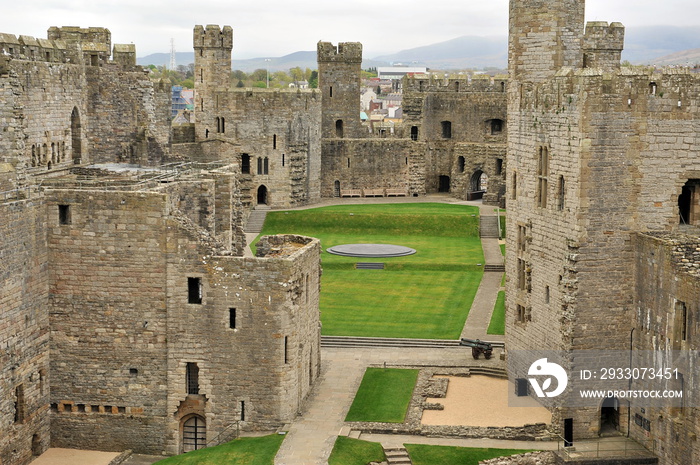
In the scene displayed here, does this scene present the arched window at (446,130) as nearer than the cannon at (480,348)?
No

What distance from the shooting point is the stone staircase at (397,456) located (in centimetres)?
3612

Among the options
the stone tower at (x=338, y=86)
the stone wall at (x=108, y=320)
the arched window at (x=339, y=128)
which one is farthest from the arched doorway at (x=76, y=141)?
the arched window at (x=339, y=128)

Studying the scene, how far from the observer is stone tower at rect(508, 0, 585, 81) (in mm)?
40750

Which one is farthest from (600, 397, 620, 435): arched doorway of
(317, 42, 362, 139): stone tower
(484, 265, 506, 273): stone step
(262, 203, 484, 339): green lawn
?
(317, 42, 362, 139): stone tower

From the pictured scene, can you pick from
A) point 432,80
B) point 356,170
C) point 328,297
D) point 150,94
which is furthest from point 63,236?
point 432,80

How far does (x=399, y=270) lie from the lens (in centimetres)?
6406

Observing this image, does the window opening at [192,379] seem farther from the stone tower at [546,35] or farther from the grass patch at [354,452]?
the stone tower at [546,35]

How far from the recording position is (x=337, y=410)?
131ft

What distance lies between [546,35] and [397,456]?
50.7 ft

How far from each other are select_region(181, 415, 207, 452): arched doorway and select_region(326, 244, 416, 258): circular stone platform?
2815 centimetres

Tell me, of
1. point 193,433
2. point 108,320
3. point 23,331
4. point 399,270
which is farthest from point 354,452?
point 399,270

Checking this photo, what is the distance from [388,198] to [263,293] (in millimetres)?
→ 50201

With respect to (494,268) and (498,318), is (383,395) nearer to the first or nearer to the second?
(498,318)

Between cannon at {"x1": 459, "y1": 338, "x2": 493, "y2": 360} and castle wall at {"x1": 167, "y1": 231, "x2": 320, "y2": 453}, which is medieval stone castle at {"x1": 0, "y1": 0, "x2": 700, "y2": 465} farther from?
cannon at {"x1": 459, "y1": 338, "x2": 493, "y2": 360}
